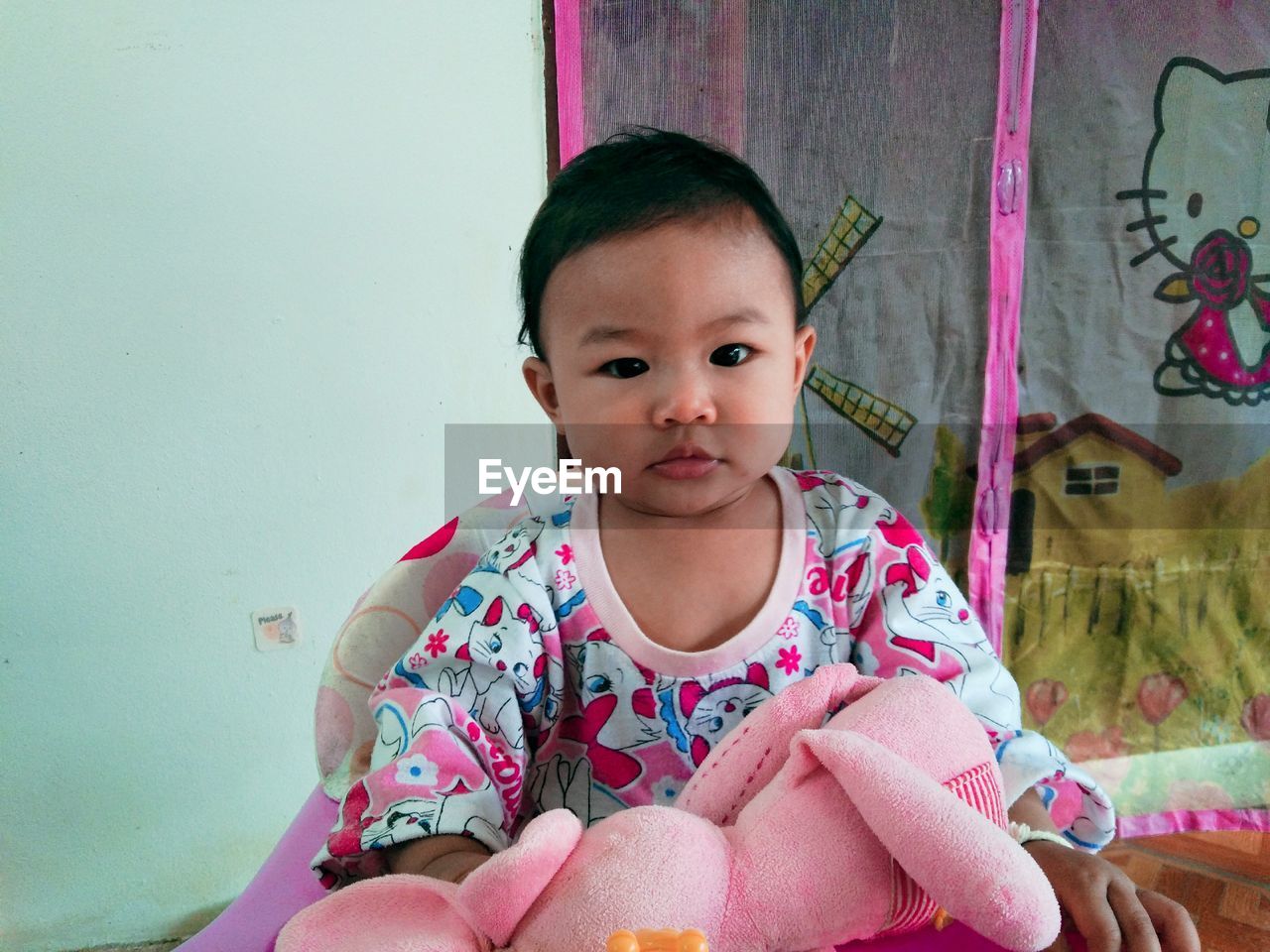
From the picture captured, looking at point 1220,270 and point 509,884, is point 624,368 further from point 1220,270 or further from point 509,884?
point 1220,270

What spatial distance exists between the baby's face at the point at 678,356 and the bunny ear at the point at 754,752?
0.51 feet

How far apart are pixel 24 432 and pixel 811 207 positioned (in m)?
0.84

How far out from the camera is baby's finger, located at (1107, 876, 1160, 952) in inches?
16.8

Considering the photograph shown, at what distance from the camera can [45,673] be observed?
99 cm

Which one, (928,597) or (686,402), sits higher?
(686,402)

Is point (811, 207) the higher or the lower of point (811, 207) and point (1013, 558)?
the higher

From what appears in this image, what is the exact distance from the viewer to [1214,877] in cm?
112

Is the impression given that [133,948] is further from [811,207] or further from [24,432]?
[811,207]

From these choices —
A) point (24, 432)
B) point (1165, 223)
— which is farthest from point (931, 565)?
point (24, 432)

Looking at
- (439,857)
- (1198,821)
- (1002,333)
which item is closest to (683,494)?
(439,857)

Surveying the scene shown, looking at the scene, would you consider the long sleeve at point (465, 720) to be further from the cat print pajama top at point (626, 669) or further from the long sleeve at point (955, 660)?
the long sleeve at point (955, 660)

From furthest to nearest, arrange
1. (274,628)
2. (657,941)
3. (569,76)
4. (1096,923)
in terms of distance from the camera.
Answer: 1. (274,628)
2. (569,76)
3. (1096,923)
4. (657,941)

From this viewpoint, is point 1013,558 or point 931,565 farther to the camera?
point 1013,558

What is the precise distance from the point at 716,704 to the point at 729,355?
233mm
